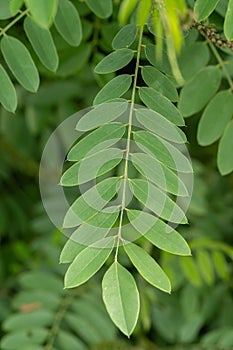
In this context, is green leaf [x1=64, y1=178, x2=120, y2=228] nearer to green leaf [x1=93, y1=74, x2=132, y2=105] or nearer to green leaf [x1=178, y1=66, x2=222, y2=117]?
green leaf [x1=93, y1=74, x2=132, y2=105]

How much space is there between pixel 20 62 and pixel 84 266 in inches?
13.5

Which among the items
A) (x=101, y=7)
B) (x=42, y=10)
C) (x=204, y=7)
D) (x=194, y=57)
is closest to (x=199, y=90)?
(x=194, y=57)

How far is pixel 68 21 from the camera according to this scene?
1061mm

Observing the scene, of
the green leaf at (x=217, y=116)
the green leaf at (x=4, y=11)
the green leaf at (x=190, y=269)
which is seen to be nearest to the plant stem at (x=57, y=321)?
the green leaf at (x=190, y=269)

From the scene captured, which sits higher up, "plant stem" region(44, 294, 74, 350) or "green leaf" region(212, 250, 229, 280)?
"plant stem" region(44, 294, 74, 350)

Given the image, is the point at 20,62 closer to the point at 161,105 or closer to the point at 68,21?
the point at 68,21

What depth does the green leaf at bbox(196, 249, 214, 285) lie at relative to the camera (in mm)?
1566

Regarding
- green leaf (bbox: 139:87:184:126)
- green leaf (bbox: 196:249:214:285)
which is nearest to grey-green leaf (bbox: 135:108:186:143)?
green leaf (bbox: 139:87:184:126)

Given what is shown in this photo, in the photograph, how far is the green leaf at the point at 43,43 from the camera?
100 centimetres

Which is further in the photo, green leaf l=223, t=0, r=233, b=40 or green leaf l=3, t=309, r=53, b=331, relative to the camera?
green leaf l=3, t=309, r=53, b=331

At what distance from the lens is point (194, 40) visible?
1066 millimetres

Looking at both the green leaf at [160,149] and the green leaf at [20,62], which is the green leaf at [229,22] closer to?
the green leaf at [160,149]

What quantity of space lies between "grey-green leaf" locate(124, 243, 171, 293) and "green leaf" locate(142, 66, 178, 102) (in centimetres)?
18

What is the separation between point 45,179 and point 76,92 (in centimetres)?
20
